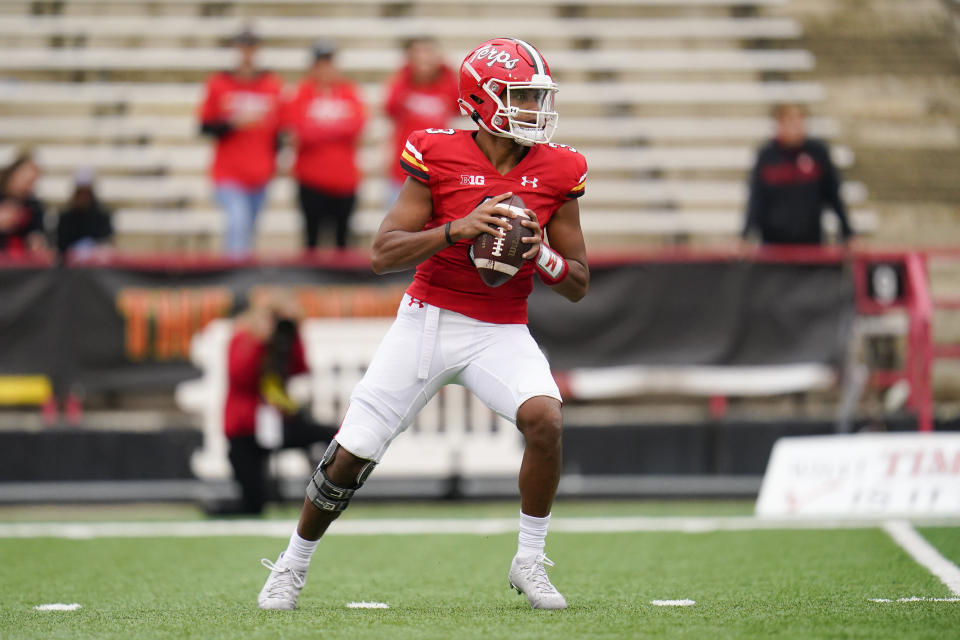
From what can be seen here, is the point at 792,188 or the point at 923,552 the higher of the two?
the point at 792,188

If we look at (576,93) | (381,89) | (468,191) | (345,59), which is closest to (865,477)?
(468,191)

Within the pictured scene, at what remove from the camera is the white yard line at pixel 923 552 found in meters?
5.61

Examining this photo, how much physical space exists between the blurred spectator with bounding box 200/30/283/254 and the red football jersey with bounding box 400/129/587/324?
19.7 feet

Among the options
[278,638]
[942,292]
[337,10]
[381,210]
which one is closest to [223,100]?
[381,210]

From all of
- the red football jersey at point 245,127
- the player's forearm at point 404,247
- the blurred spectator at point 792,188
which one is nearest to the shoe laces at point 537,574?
the player's forearm at point 404,247

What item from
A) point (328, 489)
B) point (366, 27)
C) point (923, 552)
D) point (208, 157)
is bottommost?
point (923, 552)

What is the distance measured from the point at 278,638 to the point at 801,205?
676 centimetres

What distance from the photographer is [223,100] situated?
1085cm

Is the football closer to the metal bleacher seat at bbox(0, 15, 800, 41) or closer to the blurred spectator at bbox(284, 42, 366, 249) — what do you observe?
the blurred spectator at bbox(284, 42, 366, 249)

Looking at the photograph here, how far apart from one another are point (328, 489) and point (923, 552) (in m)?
3.16

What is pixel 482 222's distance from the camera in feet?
15.3

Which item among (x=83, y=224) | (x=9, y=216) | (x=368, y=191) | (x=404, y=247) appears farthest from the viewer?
(x=368, y=191)

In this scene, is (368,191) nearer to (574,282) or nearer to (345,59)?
(345,59)

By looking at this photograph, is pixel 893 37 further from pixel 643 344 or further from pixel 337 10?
pixel 643 344
